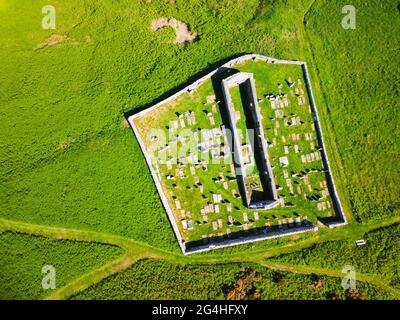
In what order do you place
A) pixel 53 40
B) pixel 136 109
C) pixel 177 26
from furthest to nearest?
pixel 177 26, pixel 53 40, pixel 136 109

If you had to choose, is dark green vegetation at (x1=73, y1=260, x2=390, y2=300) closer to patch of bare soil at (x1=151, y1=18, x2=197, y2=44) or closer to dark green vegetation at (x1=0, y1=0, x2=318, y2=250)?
dark green vegetation at (x1=0, y1=0, x2=318, y2=250)

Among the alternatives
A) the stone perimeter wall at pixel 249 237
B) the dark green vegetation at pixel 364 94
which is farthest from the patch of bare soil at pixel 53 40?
the dark green vegetation at pixel 364 94

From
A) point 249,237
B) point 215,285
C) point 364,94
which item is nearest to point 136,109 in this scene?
point 249,237

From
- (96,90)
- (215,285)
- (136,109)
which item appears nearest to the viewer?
(215,285)

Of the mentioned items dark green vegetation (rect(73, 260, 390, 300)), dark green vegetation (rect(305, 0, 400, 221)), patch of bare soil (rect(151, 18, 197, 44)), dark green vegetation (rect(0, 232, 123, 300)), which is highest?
patch of bare soil (rect(151, 18, 197, 44))

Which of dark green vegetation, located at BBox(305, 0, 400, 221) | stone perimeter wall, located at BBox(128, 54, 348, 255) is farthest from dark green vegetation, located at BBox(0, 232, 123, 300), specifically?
dark green vegetation, located at BBox(305, 0, 400, 221)

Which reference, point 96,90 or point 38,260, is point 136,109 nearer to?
point 96,90
